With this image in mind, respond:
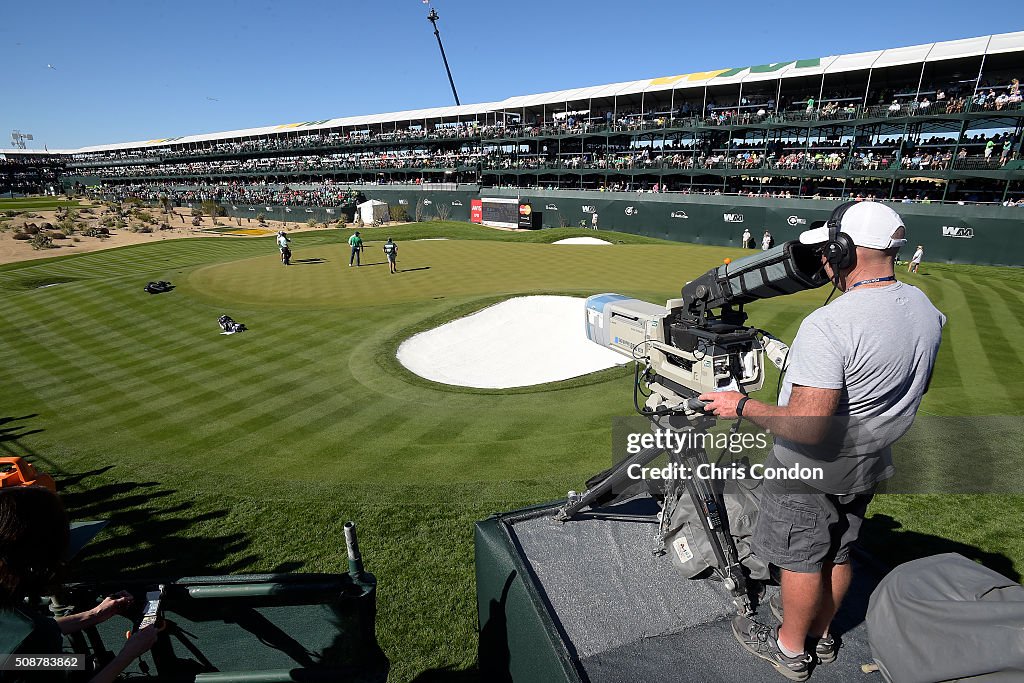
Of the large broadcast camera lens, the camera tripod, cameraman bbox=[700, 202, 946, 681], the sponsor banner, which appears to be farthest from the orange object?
the sponsor banner

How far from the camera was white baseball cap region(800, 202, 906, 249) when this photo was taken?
2.56 metres

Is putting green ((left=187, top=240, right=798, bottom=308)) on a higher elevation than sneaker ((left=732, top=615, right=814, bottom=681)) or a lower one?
lower

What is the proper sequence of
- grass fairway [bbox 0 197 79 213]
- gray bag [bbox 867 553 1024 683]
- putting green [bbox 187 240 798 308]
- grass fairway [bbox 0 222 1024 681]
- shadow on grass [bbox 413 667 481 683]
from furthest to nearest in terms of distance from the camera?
grass fairway [bbox 0 197 79 213] < putting green [bbox 187 240 798 308] < grass fairway [bbox 0 222 1024 681] < shadow on grass [bbox 413 667 481 683] < gray bag [bbox 867 553 1024 683]

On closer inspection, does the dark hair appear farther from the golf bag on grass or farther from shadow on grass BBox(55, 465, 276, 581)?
the golf bag on grass

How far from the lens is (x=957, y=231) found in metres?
30.1

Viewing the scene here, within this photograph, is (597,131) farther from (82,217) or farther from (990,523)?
(82,217)

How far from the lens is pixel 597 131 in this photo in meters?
53.3

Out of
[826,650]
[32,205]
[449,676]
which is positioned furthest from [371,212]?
[32,205]

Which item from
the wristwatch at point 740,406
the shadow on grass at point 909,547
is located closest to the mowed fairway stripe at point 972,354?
the shadow on grass at point 909,547

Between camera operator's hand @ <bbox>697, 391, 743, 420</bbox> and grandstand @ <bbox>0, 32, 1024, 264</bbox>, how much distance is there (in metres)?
38.4

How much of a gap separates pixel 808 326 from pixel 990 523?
4356 millimetres

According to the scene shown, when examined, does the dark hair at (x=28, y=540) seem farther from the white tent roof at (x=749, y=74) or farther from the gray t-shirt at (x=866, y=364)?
the white tent roof at (x=749, y=74)

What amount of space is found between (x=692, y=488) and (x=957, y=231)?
125 ft

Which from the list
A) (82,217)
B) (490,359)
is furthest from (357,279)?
(82,217)
